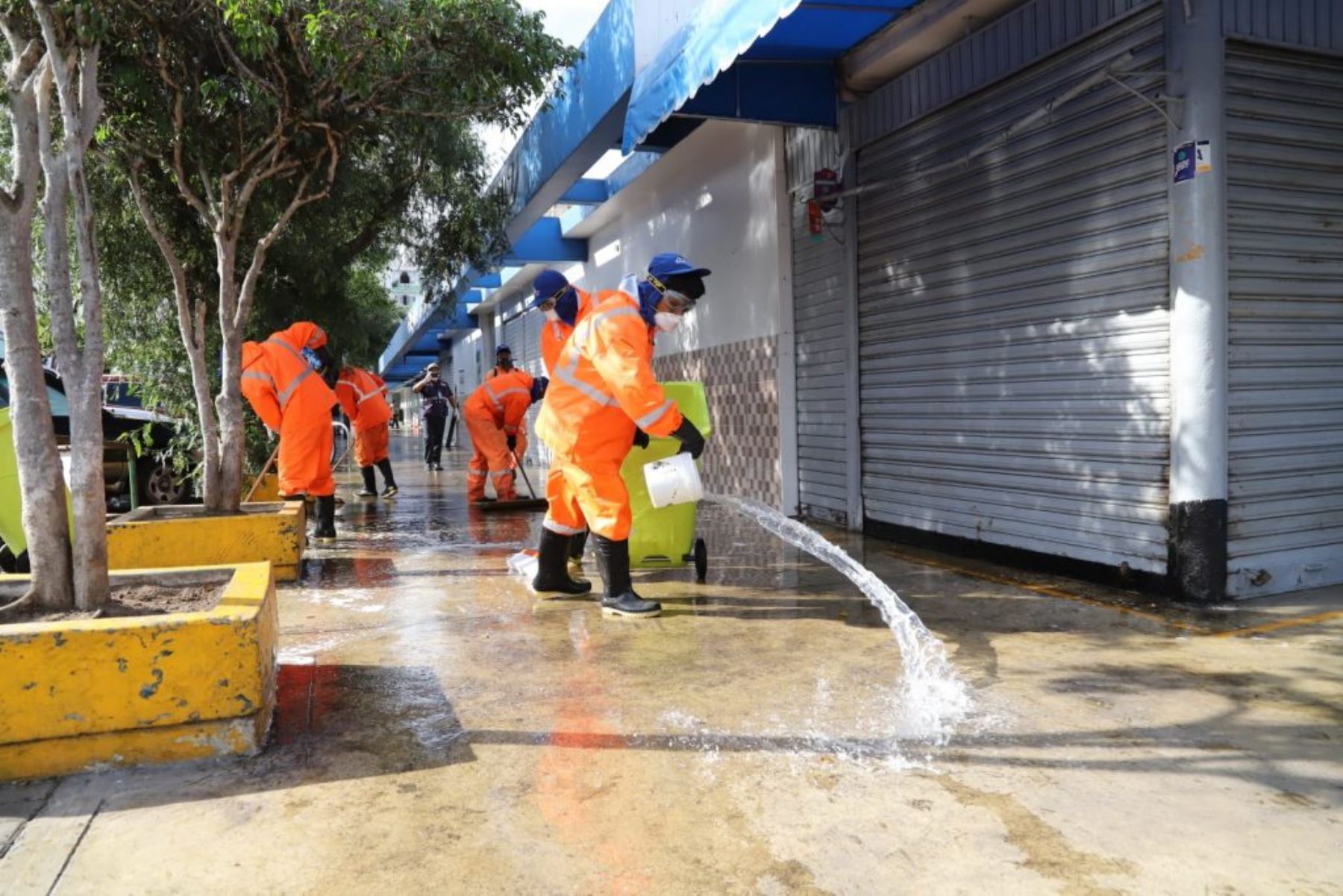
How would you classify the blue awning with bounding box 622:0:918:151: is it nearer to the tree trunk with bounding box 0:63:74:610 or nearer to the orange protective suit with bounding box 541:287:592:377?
the orange protective suit with bounding box 541:287:592:377

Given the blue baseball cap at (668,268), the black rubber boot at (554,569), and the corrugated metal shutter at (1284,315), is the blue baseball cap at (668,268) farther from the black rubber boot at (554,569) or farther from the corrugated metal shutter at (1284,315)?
the corrugated metal shutter at (1284,315)

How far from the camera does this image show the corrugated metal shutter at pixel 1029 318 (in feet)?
15.7

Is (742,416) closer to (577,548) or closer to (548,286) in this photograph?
(548,286)

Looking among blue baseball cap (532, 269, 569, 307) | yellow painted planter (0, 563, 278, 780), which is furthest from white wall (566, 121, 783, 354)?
yellow painted planter (0, 563, 278, 780)

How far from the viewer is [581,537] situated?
224 inches

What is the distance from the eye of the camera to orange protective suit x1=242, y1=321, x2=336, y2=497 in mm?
6836

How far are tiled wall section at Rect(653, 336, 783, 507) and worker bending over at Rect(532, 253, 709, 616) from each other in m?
3.23

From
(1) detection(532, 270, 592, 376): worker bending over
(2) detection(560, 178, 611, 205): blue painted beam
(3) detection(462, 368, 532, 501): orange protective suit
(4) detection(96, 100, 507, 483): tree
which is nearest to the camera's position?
(1) detection(532, 270, 592, 376): worker bending over

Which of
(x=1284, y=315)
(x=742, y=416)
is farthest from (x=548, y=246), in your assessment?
(x=1284, y=315)

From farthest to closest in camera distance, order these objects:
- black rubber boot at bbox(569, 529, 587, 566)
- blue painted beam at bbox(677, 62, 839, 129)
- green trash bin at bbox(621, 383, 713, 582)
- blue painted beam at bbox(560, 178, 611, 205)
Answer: blue painted beam at bbox(560, 178, 611, 205)
blue painted beam at bbox(677, 62, 839, 129)
black rubber boot at bbox(569, 529, 587, 566)
green trash bin at bbox(621, 383, 713, 582)

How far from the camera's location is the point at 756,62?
6.80m

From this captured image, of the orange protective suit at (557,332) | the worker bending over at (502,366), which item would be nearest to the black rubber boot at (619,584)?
the orange protective suit at (557,332)

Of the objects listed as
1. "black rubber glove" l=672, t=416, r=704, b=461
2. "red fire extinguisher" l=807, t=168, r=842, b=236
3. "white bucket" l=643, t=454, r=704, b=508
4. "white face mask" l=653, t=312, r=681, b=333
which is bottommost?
"white bucket" l=643, t=454, r=704, b=508

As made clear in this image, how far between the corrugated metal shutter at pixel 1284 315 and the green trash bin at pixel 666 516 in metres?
2.64
